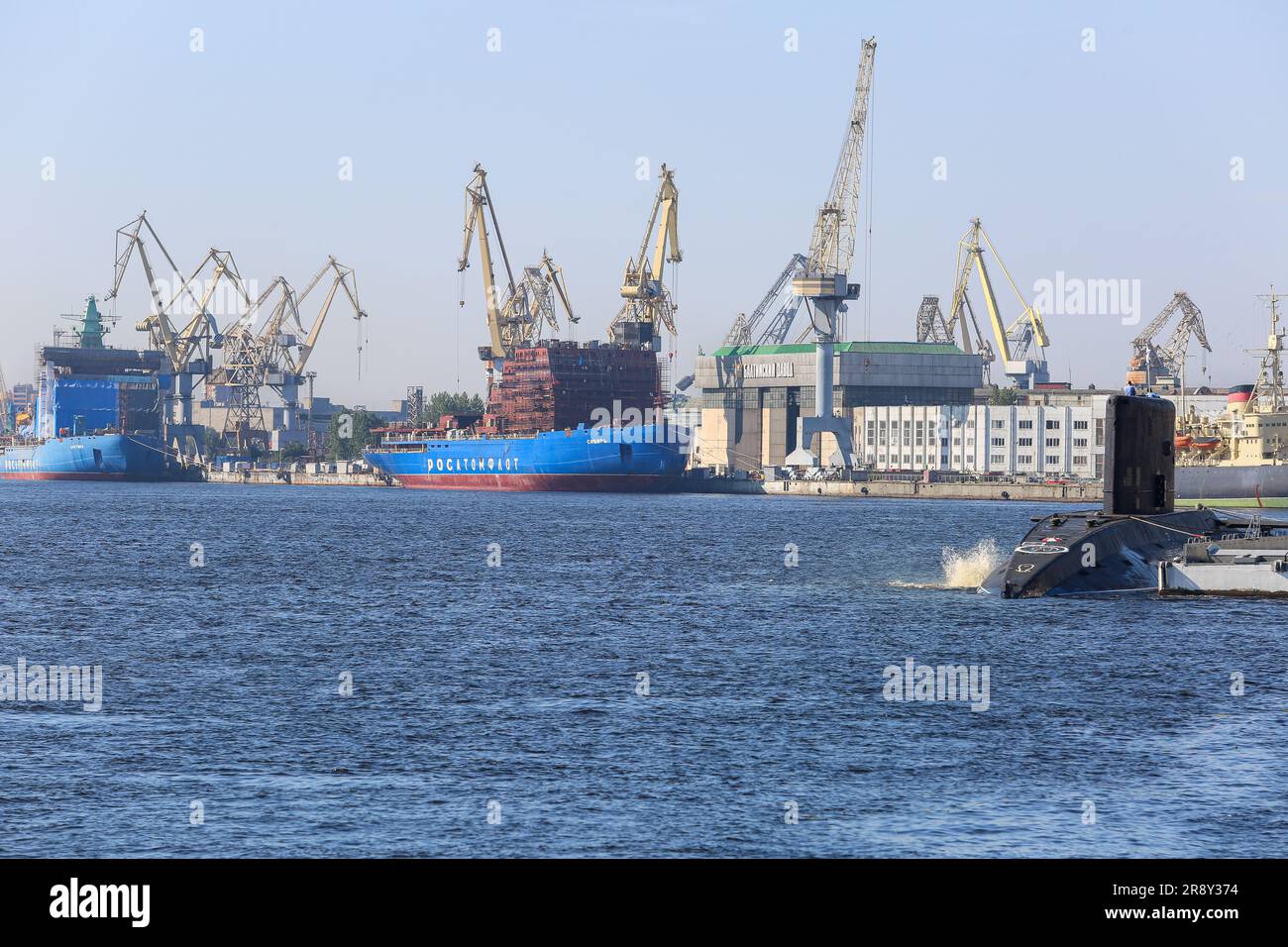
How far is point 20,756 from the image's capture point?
82.9 ft

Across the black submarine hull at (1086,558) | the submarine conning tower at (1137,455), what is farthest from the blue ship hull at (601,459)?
the black submarine hull at (1086,558)

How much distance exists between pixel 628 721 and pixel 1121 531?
90.6 feet

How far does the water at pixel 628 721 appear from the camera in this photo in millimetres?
20609

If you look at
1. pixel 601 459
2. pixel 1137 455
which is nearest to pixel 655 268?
pixel 601 459

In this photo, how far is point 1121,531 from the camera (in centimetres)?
5091

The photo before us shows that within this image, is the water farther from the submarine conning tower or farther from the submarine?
the submarine conning tower

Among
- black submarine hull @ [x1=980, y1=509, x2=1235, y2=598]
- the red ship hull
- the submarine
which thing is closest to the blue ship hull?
the red ship hull

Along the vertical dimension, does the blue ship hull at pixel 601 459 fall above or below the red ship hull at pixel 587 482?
above

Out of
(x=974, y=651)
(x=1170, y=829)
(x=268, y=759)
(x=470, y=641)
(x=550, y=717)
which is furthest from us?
(x=470, y=641)

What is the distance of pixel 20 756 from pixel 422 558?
47.4m

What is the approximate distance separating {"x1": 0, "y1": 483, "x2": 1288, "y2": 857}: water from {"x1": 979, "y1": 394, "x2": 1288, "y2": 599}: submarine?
1481mm

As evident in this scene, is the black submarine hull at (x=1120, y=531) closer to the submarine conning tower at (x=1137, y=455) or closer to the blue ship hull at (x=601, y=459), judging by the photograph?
the submarine conning tower at (x=1137, y=455)
